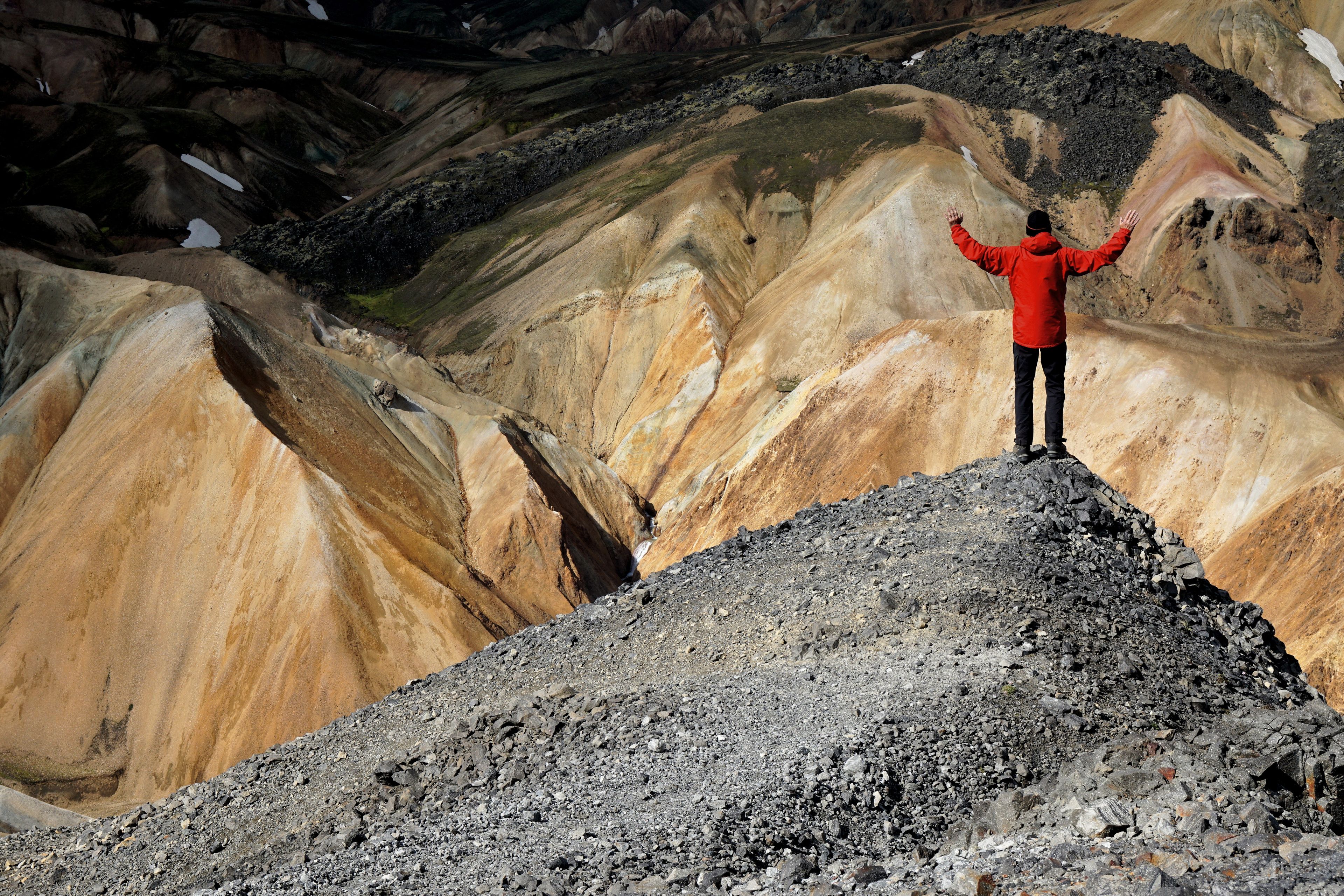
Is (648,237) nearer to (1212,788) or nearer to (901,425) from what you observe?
(901,425)

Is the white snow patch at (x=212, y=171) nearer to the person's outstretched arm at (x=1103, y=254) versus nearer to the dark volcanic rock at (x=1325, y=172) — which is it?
the dark volcanic rock at (x=1325, y=172)

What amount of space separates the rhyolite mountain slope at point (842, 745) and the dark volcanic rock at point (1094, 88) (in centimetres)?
4688

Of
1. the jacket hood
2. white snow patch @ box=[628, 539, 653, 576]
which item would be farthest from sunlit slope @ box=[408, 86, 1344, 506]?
the jacket hood

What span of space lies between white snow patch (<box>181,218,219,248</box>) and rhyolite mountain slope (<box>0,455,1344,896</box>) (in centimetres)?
6745

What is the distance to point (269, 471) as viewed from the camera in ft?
101

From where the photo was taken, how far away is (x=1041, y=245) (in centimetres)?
1260

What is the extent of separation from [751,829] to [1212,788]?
3543mm

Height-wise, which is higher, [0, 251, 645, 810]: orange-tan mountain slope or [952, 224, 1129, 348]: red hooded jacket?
[952, 224, 1129, 348]: red hooded jacket

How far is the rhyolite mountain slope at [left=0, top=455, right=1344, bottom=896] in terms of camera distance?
913cm

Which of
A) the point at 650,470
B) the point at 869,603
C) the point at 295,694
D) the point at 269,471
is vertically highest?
the point at 869,603

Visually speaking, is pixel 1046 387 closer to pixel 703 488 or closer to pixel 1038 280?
pixel 1038 280

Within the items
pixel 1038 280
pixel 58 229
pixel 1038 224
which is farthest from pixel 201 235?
pixel 1038 224

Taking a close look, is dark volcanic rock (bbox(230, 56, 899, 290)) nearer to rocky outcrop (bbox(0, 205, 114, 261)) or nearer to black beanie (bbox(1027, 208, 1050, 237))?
rocky outcrop (bbox(0, 205, 114, 261))

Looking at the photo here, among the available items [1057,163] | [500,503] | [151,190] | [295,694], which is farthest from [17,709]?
[151,190]
